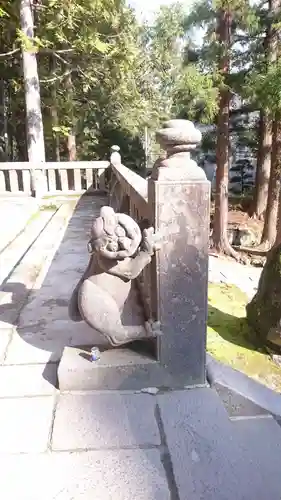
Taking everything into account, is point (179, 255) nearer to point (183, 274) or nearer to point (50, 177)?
point (183, 274)

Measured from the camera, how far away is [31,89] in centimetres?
799

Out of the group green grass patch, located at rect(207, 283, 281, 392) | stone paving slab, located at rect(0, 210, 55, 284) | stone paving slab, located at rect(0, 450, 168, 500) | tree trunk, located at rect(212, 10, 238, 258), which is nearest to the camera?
stone paving slab, located at rect(0, 450, 168, 500)

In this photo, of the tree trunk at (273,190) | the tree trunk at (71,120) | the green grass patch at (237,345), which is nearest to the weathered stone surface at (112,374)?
the green grass patch at (237,345)

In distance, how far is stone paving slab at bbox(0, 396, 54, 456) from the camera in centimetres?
147

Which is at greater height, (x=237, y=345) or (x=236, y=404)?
(x=236, y=404)

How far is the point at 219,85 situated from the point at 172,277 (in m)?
7.66

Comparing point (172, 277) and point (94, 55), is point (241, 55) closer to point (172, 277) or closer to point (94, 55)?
point (94, 55)

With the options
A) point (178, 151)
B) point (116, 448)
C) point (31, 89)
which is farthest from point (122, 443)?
point (31, 89)

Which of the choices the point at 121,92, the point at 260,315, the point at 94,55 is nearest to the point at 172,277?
the point at 260,315

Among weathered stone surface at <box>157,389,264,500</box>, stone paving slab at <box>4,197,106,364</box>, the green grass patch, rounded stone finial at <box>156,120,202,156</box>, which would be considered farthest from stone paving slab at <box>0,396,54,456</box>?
the green grass patch

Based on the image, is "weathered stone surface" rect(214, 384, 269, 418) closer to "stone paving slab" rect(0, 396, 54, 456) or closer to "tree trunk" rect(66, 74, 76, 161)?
"stone paving slab" rect(0, 396, 54, 456)

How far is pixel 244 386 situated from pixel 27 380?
3.16 ft

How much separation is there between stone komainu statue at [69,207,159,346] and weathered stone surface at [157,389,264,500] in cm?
32

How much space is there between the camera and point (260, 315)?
497cm
